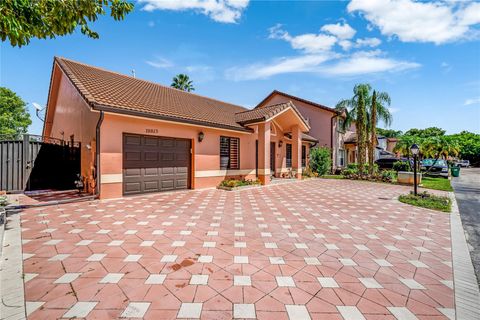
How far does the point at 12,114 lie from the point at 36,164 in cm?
3748

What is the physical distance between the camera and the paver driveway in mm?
2396

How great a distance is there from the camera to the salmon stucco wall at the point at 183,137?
26.0 feet

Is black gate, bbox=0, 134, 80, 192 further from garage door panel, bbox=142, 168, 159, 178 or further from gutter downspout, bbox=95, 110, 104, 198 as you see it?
garage door panel, bbox=142, 168, 159, 178

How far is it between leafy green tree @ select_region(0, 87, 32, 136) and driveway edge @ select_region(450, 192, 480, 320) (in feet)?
157

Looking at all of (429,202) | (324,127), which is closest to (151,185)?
(429,202)

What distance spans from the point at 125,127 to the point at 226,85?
29.3ft

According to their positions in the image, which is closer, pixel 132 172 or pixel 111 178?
pixel 111 178

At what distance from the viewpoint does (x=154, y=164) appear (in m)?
9.40

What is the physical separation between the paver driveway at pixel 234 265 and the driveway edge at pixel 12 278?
9 centimetres

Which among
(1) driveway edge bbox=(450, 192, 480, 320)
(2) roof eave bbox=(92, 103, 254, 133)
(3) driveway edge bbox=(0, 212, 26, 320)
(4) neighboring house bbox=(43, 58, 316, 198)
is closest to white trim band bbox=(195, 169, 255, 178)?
(4) neighboring house bbox=(43, 58, 316, 198)

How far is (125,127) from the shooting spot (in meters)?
8.38

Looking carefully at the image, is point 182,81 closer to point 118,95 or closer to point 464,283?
point 118,95

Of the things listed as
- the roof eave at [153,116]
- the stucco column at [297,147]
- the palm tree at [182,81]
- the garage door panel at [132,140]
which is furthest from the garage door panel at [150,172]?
the palm tree at [182,81]

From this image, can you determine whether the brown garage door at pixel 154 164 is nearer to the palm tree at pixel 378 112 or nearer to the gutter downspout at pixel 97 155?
the gutter downspout at pixel 97 155
